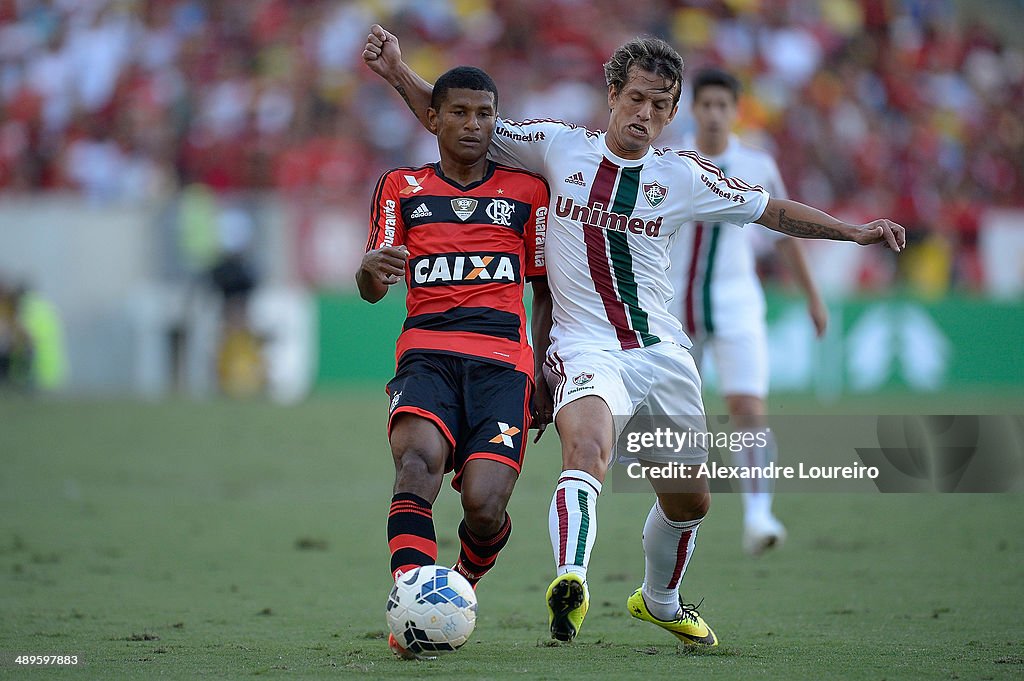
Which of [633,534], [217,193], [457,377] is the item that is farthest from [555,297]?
[217,193]

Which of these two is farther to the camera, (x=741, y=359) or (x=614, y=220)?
(x=741, y=359)

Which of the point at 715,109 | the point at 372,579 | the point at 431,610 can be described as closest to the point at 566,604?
the point at 431,610

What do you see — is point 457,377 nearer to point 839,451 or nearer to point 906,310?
point 839,451

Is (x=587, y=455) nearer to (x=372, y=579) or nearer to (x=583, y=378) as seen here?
(x=583, y=378)

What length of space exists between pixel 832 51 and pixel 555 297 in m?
18.7

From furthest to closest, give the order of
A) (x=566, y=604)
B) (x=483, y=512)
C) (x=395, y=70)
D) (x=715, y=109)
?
(x=715, y=109)
(x=395, y=70)
(x=483, y=512)
(x=566, y=604)

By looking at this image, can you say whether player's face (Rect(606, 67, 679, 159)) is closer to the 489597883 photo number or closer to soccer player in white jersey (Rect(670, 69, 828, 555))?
soccer player in white jersey (Rect(670, 69, 828, 555))

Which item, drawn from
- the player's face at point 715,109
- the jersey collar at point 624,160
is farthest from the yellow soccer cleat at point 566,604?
the player's face at point 715,109

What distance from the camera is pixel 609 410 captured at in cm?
552

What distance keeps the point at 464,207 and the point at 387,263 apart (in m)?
0.58

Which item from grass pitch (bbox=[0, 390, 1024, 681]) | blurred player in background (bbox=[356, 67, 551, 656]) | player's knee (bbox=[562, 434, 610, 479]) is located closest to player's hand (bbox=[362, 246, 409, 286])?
blurred player in background (bbox=[356, 67, 551, 656])

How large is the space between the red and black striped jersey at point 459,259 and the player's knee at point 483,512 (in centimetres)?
56

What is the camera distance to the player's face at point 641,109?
568 cm

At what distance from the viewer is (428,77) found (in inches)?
843
